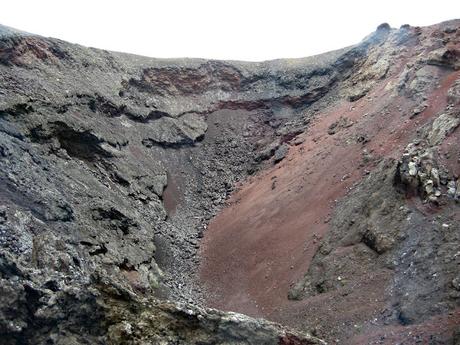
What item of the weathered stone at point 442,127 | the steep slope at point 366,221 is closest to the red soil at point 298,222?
the steep slope at point 366,221

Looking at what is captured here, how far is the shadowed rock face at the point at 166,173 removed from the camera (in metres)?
8.31

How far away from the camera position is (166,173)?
89.0 ft

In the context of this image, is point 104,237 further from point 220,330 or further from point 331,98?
point 331,98

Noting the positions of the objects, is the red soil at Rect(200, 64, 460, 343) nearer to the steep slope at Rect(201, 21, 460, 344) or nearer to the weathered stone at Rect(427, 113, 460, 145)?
the steep slope at Rect(201, 21, 460, 344)

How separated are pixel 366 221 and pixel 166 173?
42.9ft

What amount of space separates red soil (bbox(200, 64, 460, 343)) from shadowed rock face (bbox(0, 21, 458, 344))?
0.20 meters

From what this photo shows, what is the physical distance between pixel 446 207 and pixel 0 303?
12.5 meters

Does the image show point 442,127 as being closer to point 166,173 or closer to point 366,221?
point 366,221

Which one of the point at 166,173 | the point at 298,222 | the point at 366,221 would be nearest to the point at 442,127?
the point at 366,221

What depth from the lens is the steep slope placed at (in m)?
13.4

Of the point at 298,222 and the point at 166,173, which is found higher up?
the point at 166,173

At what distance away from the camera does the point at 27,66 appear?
24672mm

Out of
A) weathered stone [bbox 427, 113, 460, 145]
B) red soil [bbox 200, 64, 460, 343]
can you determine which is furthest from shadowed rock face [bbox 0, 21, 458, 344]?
red soil [bbox 200, 64, 460, 343]

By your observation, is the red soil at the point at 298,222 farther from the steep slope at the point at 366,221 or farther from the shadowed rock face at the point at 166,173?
the shadowed rock face at the point at 166,173
